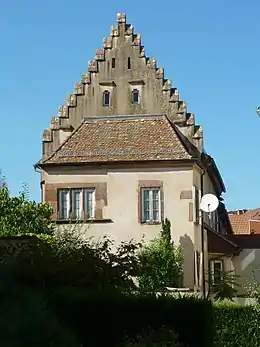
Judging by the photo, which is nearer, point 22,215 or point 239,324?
point 239,324

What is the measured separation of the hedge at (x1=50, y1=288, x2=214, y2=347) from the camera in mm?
14453

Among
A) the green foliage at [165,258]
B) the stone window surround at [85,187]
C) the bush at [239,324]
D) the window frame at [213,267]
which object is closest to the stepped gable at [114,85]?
the stone window surround at [85,187]

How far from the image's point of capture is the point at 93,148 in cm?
3988

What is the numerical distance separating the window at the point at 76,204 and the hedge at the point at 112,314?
76.0 ft

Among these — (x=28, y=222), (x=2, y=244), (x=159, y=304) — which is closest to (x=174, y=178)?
(x=28, y=222)

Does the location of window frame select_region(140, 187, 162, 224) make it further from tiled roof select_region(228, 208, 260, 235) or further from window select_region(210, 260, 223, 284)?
tiled roof select_region(228, 208, 260, 235)

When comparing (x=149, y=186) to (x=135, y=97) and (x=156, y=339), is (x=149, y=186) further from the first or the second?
(x=156, y=339)

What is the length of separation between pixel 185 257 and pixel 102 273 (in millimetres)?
18970

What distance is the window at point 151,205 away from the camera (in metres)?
38.0

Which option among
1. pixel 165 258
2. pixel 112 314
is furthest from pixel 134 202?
pixel 112 314

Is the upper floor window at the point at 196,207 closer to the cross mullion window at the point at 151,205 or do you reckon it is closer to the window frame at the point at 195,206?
the window frame at the point at 195,206

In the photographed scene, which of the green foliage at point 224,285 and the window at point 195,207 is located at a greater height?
the window at point 195,207

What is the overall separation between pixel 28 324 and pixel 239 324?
15361mm

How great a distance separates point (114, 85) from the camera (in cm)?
4122
